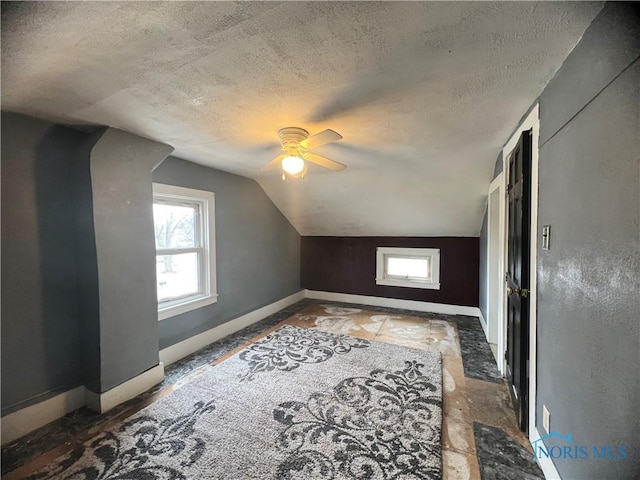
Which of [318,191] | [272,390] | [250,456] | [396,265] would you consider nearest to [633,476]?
[250,456]

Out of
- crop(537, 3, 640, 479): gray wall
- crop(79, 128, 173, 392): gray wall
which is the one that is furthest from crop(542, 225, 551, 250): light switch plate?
crop(79, 128, 173, 392): gray wall

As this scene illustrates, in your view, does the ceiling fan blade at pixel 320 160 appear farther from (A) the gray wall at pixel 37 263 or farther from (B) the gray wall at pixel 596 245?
(A) the gray wall at pixel 37 263

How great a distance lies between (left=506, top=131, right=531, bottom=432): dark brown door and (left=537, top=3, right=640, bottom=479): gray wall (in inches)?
12.4

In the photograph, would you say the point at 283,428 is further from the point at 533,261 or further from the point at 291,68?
the point at 291,68

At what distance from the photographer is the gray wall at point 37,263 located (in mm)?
1801

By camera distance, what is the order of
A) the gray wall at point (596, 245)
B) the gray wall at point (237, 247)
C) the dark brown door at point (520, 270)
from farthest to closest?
1. the gray wall at point (237, 247)
2. the dark brown door at point (520, 270)
3. the gray wall at point (596, 245)

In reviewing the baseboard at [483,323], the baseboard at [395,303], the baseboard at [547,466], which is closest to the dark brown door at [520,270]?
the baseboard at [547,466]

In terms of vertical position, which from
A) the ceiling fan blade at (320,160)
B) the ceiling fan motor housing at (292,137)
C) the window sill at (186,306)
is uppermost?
the ceiling fan motor housing at (292,137)

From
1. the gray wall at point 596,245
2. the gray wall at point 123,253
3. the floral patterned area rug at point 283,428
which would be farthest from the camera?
the gray wall at point 123,253

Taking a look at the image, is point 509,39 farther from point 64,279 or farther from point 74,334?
point 74,334

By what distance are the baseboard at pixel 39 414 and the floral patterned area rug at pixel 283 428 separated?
1.62 feet

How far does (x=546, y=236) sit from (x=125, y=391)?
319cm

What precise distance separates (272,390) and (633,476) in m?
2.08

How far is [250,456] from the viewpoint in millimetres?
1612
